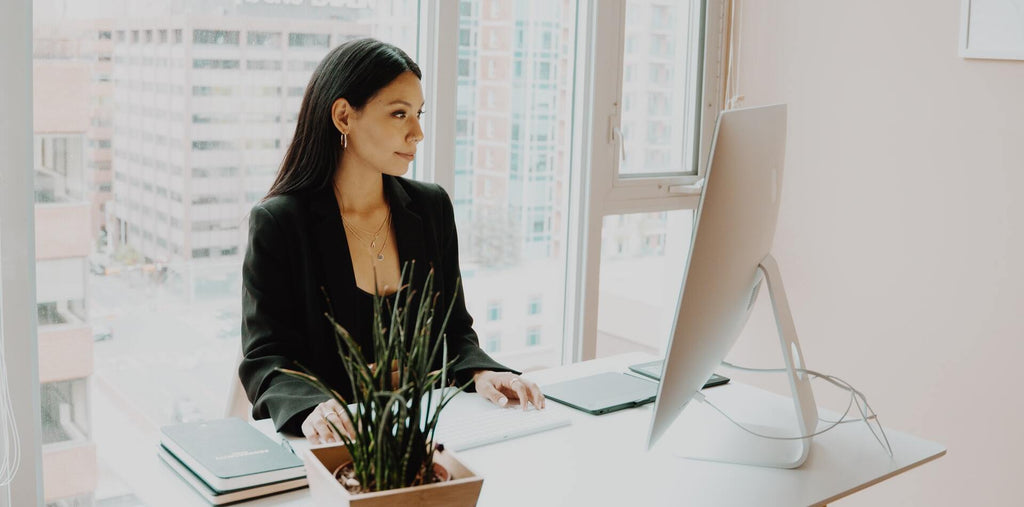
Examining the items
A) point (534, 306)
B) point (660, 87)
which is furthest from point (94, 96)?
point (660, 87)

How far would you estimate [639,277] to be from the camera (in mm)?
3367

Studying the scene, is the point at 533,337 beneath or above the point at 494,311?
beneath

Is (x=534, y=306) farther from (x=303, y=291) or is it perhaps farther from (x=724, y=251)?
(x=724, y=251)

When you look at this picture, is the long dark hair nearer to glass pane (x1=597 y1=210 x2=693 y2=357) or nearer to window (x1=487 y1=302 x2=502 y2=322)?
window (x1=487 y1=302 x2=502 y2=322)

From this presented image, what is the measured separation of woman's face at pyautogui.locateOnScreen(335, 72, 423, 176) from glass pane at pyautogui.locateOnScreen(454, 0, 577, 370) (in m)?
0.72

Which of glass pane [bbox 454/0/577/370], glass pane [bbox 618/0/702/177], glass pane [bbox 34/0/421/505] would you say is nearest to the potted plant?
glass pane [bbox 34/0/421/505]

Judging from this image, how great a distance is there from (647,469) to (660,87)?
2.03m

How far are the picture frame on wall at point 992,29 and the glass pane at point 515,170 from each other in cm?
112

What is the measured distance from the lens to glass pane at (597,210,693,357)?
10.7 ft

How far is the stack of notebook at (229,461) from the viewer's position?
1.31m

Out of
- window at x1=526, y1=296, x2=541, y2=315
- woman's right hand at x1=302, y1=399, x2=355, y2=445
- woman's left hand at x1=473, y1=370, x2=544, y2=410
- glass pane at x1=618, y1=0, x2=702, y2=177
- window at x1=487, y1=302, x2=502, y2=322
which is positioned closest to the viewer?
woman's right hand at x1=302, y1=399, x2=355, y2=445

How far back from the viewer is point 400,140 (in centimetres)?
199

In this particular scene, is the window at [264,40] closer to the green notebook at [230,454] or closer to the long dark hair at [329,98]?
the long dark hair at [329,98]

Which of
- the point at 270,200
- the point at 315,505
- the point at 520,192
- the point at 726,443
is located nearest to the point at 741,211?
the point at 726,443
